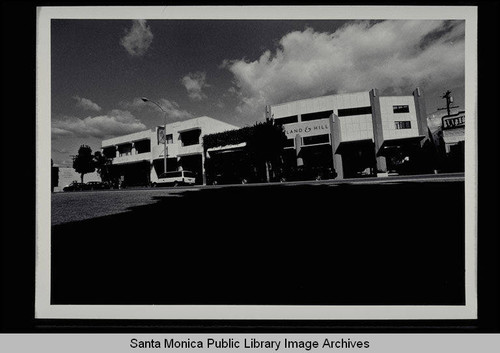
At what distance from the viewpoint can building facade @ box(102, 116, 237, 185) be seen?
Answer: 26.8 m

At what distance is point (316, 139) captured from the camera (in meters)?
24.6

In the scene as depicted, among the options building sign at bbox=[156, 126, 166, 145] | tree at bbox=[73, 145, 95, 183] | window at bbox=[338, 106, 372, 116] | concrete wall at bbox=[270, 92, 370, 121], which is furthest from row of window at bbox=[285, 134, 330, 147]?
tree at bbox=[73, 145, 95, 183]

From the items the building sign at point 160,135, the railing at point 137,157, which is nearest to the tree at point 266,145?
the building sign at point 160,135

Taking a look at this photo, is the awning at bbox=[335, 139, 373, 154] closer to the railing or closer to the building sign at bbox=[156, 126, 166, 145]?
the building sign at bbox=[156, 126, 166, 145]

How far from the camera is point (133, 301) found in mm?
2371

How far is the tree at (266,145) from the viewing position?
66.3ft

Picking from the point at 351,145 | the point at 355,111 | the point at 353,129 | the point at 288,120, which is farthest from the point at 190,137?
the point at 355,111

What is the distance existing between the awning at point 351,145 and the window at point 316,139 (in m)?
1.46

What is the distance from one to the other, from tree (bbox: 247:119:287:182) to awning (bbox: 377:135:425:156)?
901cm

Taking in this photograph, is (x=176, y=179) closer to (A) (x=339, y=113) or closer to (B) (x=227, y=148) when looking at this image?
(B) (x=227, y=148)

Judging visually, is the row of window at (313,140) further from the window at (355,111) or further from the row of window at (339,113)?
the window at (355,111)

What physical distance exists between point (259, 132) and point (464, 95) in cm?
1839
